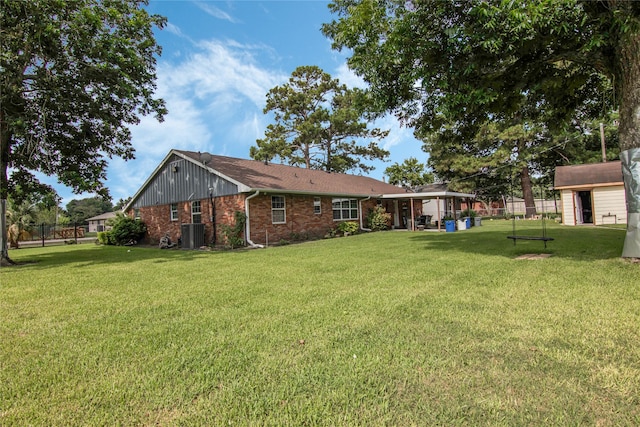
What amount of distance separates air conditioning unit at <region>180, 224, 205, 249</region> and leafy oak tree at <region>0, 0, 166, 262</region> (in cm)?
370

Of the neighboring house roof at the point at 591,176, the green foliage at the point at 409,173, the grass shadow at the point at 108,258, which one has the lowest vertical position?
the grass shadow at the point at 108,258

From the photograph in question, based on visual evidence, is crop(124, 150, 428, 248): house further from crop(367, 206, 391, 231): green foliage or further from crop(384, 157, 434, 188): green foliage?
crop(384, 157, 434, 188): green foliage

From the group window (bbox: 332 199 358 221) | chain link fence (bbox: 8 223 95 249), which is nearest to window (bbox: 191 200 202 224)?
window (bbox: 332 199 358 221)

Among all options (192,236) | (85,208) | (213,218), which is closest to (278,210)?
(213,218)

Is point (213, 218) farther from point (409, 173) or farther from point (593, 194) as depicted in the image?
point (409, 173)

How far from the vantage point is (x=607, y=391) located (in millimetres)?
2307

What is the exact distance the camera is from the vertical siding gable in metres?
15.1

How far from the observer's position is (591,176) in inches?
742

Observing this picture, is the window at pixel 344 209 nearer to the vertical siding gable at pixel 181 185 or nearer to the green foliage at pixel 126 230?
the vertical siding gable at pixel 181 185

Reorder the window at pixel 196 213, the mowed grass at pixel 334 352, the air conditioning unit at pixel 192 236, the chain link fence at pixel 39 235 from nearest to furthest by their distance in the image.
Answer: the mowed grass at pixel 334 352 < the air conditioning unit at pixel 192 236 < the window at pixel 196 213 < the chain link fence at pixel 39 235

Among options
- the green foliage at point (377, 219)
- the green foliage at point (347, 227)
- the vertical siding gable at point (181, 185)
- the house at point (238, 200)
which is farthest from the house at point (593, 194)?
the vertical siding gable at point (181, 185)

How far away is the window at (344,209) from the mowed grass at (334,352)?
42.0ft

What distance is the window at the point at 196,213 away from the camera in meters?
16.1

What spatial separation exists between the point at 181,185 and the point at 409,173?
95.0ft
